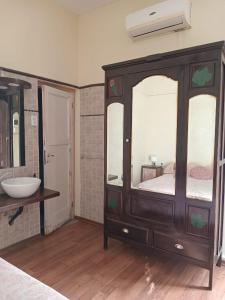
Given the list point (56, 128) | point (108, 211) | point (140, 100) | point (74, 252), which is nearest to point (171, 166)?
point (140, 100)

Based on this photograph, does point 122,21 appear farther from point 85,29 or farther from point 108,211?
point 108,211

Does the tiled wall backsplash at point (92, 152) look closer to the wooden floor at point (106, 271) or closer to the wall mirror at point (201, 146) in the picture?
the wooden floor at point (106, 271)

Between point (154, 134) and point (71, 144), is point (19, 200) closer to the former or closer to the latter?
point (71, 144)

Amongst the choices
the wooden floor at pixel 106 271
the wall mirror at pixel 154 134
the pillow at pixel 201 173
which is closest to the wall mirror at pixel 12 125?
the wooden floor at pixel 106 271

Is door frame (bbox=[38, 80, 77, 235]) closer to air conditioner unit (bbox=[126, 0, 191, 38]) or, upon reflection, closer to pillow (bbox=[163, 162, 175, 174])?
air conditioner unit (bbox=[126, 0, 191, 38])

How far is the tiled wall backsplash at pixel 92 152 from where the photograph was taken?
3.14m

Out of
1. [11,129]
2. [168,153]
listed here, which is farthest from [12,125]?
[168,153]

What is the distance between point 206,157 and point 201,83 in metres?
0.64

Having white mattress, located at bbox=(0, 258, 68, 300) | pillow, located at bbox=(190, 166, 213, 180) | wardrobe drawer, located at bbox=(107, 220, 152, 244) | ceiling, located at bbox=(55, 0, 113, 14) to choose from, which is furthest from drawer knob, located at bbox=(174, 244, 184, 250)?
ceiling, located at bbox=(55, 0, 113, 14)

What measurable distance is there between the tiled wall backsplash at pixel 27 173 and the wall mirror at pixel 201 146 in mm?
1805

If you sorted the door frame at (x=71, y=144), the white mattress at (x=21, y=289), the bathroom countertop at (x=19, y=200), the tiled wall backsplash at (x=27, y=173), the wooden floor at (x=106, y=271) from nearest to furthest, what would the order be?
the white mattress at (x=21, y=289)
the wooden floor at (x=106, y=271)
the bathroom countertop at (x=19, y=200)
the tiled wall backsplash at (x=27, y=173)
the door frame at (x=71, y=144)

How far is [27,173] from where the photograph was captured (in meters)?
2.75

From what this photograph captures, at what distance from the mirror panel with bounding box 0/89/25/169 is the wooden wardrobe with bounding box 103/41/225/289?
39.5 inches

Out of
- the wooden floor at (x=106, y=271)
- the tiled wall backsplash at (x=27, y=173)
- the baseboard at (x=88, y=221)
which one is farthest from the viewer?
the baseboard at (x=88, y=221)
